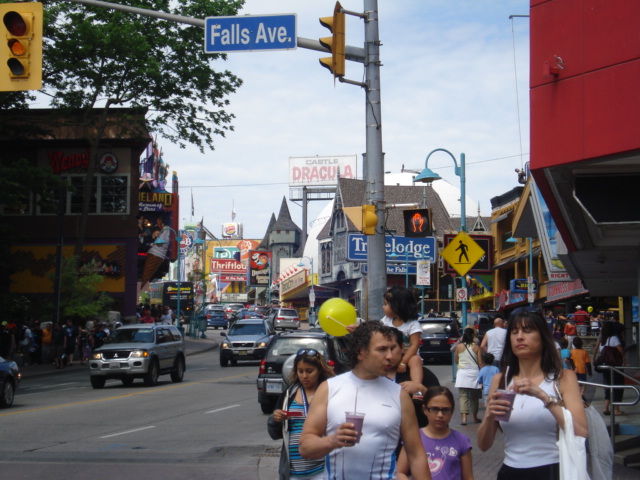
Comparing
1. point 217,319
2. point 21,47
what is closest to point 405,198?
point 217,319

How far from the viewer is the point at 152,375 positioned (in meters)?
25.5

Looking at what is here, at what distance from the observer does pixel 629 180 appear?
10.5 meters

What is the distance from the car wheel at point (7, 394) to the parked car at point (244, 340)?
1348 centimetres

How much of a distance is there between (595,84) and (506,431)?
6.01 m

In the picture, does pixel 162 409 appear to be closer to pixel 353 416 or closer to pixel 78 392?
pixel 78 392

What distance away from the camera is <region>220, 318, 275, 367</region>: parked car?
33125 millimetres

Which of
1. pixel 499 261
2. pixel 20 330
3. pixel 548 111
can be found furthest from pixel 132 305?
pixel 548 111

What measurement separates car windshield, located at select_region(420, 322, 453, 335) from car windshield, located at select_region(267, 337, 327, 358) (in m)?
13.9

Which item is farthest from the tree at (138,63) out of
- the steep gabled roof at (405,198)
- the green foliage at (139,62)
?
the steep gabled roof at (405,198)

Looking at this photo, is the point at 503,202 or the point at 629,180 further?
the point at 503,202

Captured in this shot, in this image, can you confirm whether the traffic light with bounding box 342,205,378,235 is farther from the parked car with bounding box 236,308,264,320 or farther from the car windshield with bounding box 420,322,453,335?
the parked car with bounding box 236,308,264,320

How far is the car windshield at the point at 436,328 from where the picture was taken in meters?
33.0

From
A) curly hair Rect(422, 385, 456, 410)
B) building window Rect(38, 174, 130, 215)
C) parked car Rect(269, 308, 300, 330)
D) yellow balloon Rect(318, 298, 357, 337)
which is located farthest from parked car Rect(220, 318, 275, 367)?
curly hair Rect(422, 385, 456, 410)

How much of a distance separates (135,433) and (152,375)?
10.2 m
